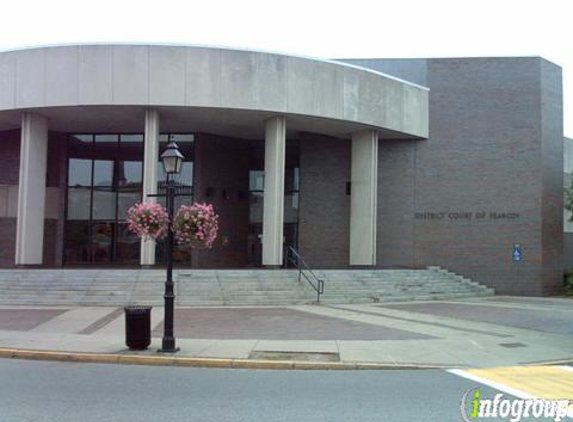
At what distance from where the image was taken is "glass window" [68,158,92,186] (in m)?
31.9

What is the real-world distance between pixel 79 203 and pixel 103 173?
6.48 ft

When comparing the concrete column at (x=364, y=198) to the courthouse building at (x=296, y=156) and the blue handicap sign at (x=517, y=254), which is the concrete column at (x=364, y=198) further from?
the blue handicap sign at (x=517, y=254)

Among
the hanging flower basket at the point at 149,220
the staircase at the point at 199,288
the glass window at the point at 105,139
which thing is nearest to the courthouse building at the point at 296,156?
the glass window at the point at 105,139

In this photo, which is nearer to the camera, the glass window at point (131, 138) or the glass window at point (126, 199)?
the glass window at point (131, 138)

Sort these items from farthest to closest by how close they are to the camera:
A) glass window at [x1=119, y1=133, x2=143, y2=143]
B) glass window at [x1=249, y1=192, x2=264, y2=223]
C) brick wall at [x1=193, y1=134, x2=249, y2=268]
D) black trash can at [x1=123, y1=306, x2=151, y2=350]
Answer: glass window at [x1=249, y1=192, x2=264, y2=223] < glass window at [x1=119, y1=133, x2=143, y2=143] < brick wall at [x1=193, y1=134, x2=249, y2=268] < black trash can at [x1=123, y1=306, x2=151, y2=350]

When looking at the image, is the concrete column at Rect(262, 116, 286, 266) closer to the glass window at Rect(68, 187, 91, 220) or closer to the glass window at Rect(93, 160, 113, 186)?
the glass window at Rect(93, 160, 113, 186)

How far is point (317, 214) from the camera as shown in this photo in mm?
31219

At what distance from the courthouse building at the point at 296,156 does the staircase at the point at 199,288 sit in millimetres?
3255

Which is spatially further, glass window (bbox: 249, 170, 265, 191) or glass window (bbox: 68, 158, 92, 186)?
glass window (bbox: 249, 170, 265, 191)

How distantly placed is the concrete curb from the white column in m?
14.1

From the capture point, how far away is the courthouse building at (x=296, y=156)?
83.9 feet

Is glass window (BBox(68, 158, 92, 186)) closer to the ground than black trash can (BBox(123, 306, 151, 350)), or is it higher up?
higher up

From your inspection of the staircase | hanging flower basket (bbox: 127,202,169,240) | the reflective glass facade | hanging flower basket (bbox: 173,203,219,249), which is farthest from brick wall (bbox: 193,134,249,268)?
hanging flower basket (bbox: 173,203,219,249)

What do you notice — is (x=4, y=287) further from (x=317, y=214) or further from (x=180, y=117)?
(x=317, y=214)
